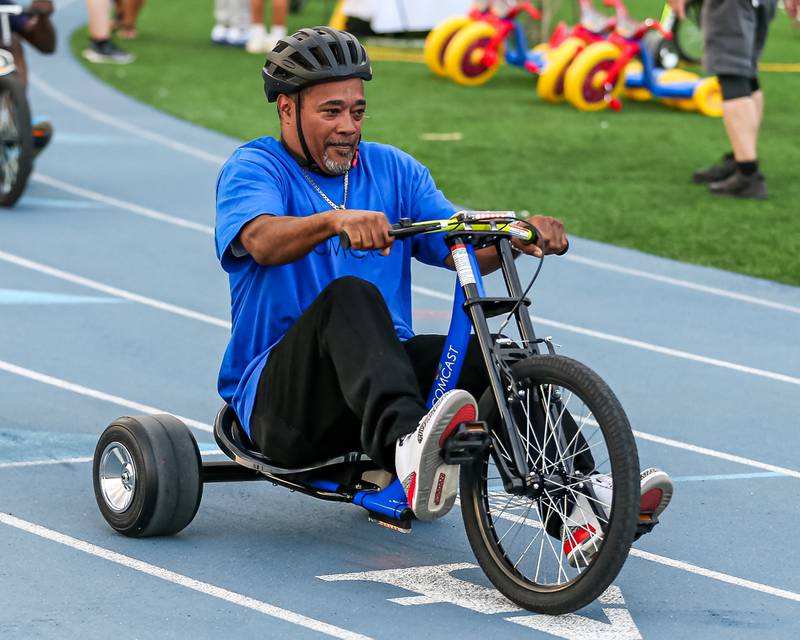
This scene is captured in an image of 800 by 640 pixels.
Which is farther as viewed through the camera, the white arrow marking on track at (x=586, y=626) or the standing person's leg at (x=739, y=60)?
the standing person's leg at (x=739, y=60)

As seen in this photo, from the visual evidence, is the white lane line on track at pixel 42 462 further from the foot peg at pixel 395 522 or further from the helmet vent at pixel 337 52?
the helmet vent at pixel 337 52

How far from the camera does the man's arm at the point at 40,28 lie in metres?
10.0

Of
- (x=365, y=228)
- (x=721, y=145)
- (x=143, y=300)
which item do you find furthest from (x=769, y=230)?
(x=365, y=228)

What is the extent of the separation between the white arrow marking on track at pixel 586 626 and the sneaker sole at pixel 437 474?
343 millimetres

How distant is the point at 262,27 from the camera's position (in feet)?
58.3

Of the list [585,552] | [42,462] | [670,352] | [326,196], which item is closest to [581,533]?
[585,552]

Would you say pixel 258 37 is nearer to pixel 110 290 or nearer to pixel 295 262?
pixel 110 290

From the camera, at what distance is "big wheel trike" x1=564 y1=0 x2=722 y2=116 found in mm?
14305

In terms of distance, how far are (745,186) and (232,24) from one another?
939cm

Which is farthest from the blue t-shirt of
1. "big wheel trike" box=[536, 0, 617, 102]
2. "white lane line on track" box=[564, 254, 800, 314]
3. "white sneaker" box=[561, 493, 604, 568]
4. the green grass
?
"big wheel trike" box=[536, 0, 617, 102]

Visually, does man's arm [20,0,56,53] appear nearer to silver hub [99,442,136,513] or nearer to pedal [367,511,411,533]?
silver hub [99,442,136,513]

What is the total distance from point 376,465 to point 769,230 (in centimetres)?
588

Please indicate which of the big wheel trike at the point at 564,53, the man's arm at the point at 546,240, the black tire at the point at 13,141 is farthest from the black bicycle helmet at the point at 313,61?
the big wheel trike at the point at 564,53

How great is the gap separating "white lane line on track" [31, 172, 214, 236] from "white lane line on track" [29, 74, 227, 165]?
1363 millimetres
